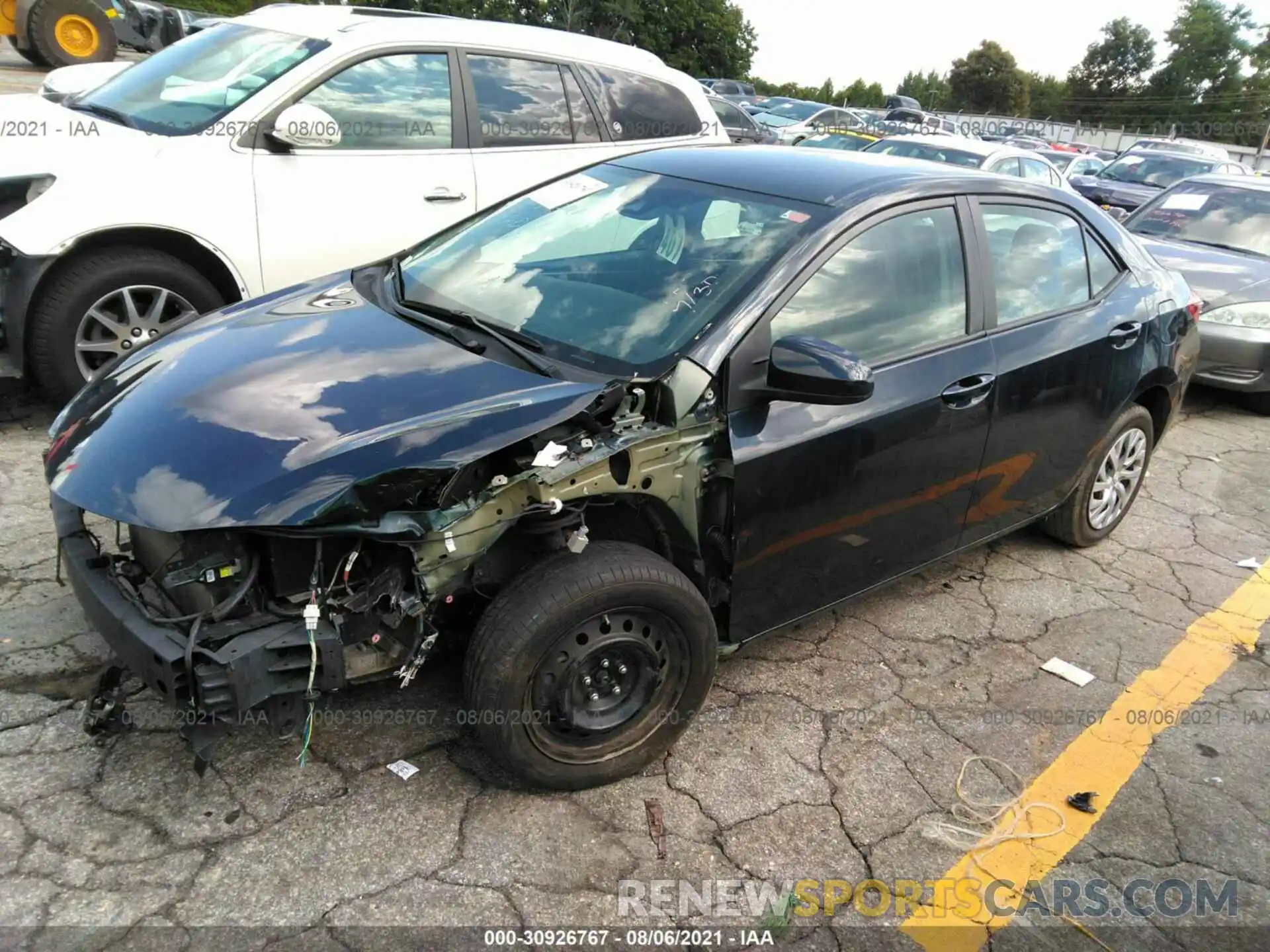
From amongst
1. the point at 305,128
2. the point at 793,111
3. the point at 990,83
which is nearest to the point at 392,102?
the point at 305,128

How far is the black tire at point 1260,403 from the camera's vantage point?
6.86 meters

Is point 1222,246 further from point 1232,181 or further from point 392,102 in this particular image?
point 392,102

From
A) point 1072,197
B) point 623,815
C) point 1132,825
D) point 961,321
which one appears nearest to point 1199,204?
point 1072,197

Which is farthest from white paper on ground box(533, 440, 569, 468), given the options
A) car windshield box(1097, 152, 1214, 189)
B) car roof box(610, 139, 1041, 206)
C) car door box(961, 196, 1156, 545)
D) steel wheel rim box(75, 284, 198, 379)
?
car windshield box(1097, 152, 1214, 189)

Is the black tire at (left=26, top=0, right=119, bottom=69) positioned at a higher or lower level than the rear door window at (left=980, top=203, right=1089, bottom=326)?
higher

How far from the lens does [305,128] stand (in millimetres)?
4508

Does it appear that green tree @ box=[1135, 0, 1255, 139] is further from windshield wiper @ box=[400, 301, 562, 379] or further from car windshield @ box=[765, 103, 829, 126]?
windshield wiper @ box=[400, 301, 562, 379]

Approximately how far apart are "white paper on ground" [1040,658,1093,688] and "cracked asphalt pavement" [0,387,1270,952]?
2.3 inches

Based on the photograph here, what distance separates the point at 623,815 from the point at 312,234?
3450mm

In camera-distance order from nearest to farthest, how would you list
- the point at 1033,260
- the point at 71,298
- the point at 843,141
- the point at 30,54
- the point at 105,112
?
the point at 1033,260 → the point at 71,298 → the point at 105,112 → the point at 843,141 → the point at 30,54

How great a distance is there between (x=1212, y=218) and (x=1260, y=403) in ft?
5.85

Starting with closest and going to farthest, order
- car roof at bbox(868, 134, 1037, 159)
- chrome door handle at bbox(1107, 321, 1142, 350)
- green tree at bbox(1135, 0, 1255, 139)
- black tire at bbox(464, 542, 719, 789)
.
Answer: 1. black tire at bbox(464, 542, 719, 789)
2. chrome door handle at bbox(1107, 321, 1142, 350)
3. car roof at bbox(868, 134, 1037, 159)
4. green tree at bbox(1135, 0, 1255, 139)

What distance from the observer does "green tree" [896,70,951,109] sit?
8006 cm

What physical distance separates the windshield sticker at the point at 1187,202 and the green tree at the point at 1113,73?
82.2m
